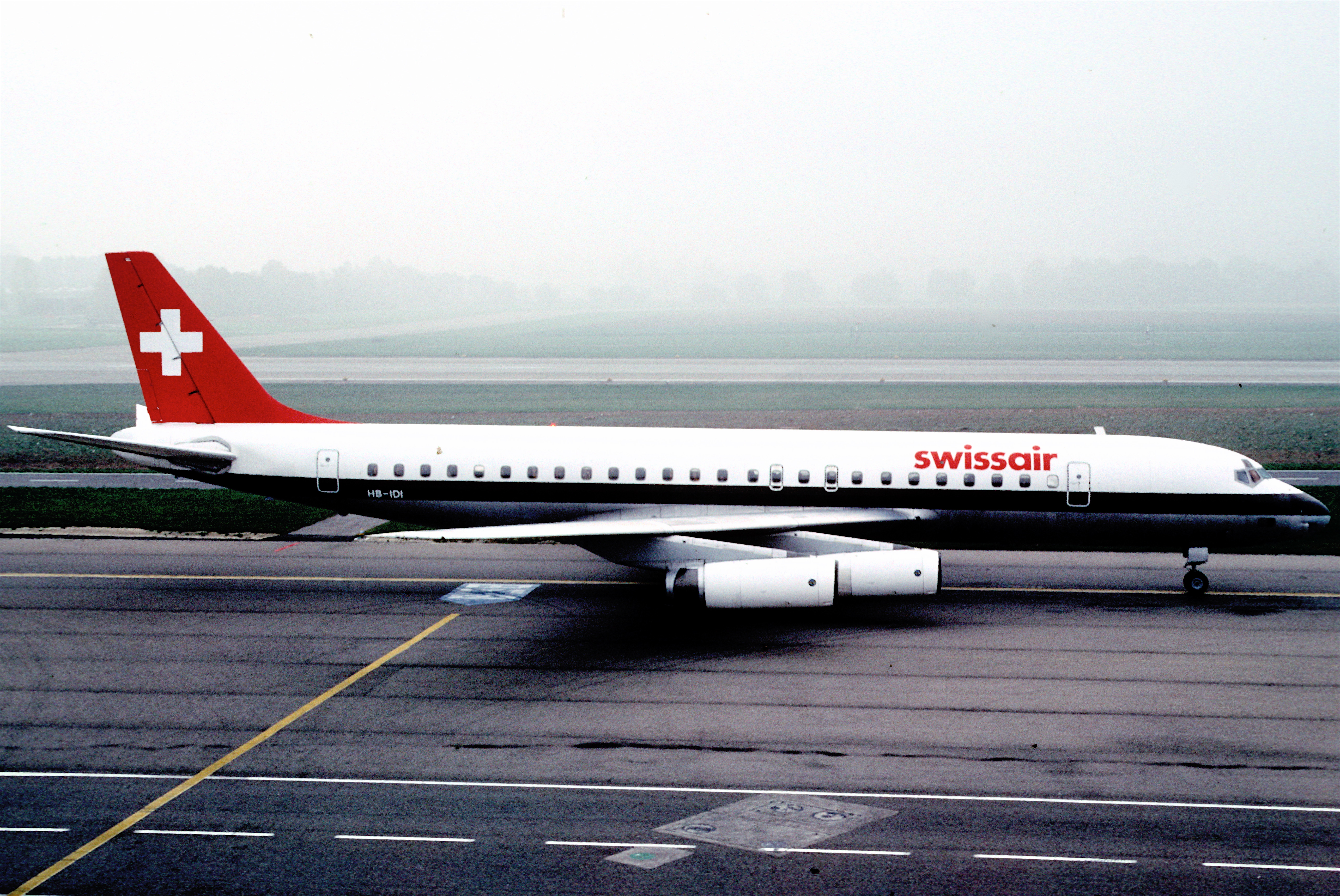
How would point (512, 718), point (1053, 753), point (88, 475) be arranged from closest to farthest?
point (1053, 753) → point (512, 718) → point (88, 475)

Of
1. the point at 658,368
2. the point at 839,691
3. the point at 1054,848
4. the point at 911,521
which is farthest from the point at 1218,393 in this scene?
the point at 1054,848

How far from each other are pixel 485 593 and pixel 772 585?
26.8 ft

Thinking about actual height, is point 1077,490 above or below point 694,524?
above

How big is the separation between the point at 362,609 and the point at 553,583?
498 centimetres

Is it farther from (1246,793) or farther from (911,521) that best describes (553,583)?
(1246,793)

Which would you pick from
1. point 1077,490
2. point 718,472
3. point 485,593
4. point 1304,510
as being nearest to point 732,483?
point 718,472

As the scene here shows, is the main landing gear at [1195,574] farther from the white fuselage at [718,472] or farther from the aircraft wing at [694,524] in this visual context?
the aircraft wing at [694,524]

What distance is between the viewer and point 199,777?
1725 centimetres

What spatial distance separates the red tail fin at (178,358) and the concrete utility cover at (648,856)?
19.2 m

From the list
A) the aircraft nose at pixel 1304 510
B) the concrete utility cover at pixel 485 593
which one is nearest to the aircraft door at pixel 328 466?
the concrete utility cover at pixel 485 593

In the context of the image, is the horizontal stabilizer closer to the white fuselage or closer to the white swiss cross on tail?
the white fuselage

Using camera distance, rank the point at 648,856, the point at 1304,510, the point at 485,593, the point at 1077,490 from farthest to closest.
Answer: the point at 485,593, the point at 1304,510, the point at 1077,490, the point at 648,856

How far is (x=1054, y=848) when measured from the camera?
14883 millimetres

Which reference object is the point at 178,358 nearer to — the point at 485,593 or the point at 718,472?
the point at 485,593
